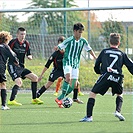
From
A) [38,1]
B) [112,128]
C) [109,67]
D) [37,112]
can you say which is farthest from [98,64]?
[38,1]

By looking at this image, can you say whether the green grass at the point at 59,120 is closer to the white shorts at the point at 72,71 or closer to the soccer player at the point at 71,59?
the soccer player at the point at 71,59

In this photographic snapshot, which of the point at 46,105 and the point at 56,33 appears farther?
the point at 56,33

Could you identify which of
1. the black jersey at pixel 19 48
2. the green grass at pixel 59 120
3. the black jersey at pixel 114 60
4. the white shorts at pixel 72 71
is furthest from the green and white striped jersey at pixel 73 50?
the black jersey at pixel 114 60

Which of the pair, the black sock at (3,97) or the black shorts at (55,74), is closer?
the black sock at (3,97)

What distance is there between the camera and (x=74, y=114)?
11.5 meters

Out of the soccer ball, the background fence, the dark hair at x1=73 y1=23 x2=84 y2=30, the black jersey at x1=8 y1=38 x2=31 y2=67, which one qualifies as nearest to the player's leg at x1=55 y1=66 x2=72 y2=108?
the soccer ball

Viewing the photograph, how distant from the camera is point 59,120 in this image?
10.5 m

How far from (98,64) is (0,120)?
197 centimetres

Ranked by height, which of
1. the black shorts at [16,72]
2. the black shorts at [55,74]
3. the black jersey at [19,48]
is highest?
the black jersey at [19,48]

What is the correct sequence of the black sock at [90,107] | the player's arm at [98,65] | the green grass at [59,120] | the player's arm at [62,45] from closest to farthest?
the green grass at [59,120]
the black sock at [90,107]
the player's arm at [98,65]
the player's arm at [62,45]

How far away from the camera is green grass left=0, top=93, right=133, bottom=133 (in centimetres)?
920

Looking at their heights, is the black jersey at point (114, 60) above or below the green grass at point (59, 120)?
above

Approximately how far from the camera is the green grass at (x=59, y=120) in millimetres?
9195

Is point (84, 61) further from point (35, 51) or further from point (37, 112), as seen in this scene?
point (37, 112)
